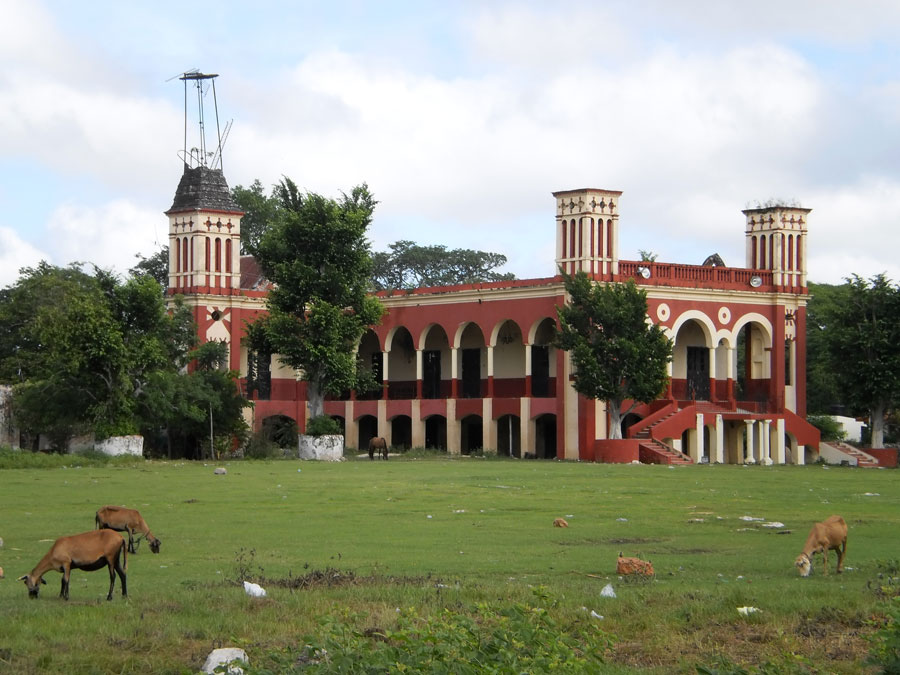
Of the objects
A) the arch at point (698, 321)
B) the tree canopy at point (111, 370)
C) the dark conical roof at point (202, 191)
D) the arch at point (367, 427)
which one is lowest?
the arch at point (367, 427)

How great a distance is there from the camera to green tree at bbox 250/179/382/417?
47.0 metres

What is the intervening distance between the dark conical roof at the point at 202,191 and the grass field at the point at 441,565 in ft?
83.7

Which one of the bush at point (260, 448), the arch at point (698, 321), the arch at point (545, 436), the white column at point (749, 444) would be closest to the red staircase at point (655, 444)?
the white column at point (749, 444)

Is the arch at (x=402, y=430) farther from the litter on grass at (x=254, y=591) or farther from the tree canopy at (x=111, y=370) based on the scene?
the litter on grass at (x=254, y=591)

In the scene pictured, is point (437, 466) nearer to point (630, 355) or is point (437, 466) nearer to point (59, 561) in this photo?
point (630, 355)

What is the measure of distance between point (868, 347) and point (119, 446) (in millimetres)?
25446

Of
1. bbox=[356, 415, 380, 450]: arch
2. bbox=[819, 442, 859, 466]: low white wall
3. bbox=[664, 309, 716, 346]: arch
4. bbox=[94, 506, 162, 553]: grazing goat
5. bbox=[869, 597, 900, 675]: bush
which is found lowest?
bbox=[819, 442, 859, 466]: low white wall

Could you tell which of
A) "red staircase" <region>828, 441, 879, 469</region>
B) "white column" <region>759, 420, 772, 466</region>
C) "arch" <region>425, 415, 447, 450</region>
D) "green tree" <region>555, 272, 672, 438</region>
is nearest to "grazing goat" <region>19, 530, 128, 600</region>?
"green tree" <region>555, 272, 672, 438</region>

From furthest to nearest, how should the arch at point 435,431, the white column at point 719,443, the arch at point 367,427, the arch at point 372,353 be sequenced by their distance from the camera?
1. the arch at point 372,353
2. the arch at point 367,427
3. the arch at point 435,431
4. the white column at point 719,443

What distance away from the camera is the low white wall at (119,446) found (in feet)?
138

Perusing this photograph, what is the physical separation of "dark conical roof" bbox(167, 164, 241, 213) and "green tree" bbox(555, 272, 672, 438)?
15.7 meters

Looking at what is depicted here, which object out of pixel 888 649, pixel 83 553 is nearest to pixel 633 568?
pixel 888 649

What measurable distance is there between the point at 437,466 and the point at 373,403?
17821mm

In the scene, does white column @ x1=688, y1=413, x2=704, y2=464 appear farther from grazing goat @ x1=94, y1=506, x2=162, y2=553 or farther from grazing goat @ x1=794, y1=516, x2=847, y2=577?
grazing goat @ x1=94, y1=506, x2=162, y2=553
